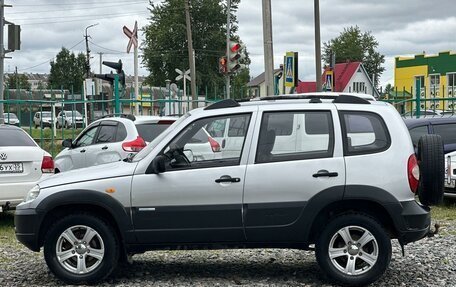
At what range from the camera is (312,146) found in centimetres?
601

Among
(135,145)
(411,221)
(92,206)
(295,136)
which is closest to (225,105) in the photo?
(295,136)

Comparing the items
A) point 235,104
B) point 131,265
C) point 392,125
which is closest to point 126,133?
point 131,265

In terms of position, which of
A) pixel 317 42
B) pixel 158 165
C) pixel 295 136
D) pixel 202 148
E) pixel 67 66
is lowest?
pixel 158 165

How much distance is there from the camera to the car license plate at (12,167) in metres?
9.02

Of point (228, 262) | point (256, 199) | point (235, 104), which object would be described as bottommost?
point (228, 262)

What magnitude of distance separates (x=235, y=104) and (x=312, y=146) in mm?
899

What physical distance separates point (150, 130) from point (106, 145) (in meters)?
0.89

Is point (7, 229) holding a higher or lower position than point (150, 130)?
lower

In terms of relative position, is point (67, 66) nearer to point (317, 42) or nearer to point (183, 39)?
point (183, 39)

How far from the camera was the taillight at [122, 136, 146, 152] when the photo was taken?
11.0 metres

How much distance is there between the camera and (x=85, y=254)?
20.0ft

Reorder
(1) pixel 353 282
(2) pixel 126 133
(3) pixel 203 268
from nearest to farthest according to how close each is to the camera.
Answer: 1. (1) pixel 353 282
2. (3) pixel 203 268
3. (2) pixel 126 133

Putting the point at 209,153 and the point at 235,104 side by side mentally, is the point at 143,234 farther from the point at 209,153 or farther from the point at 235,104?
the point at 235,104

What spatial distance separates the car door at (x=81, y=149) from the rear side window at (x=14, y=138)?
2145 mm
